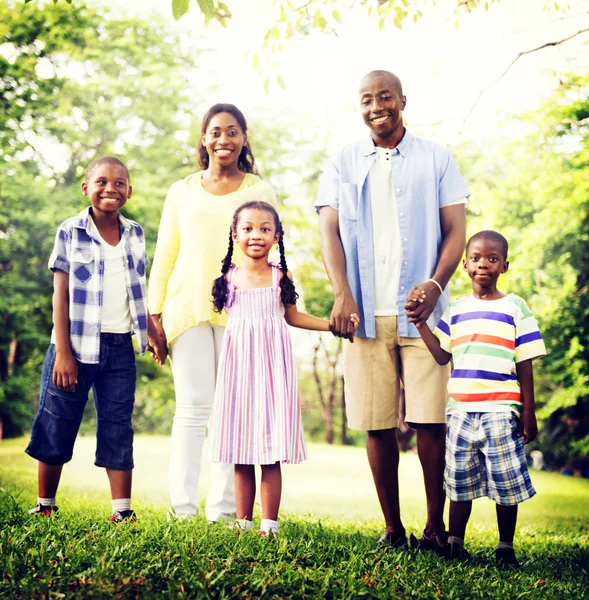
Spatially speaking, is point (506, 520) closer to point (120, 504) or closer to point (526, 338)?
point (526, 338)

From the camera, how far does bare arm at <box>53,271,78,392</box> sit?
3451mm

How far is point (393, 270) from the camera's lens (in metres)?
3.54

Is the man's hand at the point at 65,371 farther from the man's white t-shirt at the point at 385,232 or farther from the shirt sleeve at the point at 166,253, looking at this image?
the man's white t-shirt at the point at 385,232

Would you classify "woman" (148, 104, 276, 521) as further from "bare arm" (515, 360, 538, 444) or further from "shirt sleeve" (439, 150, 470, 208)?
"bare arm" (515, 360, 538, 444)

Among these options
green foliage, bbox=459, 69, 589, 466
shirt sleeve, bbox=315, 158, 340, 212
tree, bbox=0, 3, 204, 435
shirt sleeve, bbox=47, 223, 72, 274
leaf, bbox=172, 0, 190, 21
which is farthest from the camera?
tree, bbox=0, 3, 204, 435

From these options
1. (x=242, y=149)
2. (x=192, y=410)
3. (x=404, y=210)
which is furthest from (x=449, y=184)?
(x=192, y=410)

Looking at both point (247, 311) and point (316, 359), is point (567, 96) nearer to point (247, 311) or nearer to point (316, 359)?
point (247, 311)

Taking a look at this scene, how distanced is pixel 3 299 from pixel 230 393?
350 inches

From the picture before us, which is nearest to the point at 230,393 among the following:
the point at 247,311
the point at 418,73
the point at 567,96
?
the point at 247,311

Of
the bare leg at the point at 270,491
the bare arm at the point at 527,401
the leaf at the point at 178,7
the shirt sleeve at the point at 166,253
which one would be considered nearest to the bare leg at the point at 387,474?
the bare leg at the point at 270,491

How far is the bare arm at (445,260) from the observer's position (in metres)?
3.29

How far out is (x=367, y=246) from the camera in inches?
140

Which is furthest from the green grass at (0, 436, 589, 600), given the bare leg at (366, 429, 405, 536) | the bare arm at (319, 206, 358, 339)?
the bare arm at (319, 206, 358, 339)

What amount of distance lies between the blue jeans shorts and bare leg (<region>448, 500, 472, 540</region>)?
1521 mm
